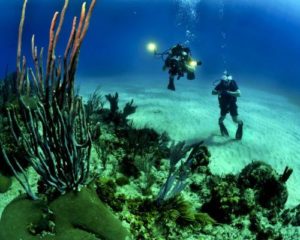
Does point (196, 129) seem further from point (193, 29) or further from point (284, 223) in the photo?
point (193, 29)

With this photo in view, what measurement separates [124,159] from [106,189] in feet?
4.51

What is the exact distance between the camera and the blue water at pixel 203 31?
54.2m

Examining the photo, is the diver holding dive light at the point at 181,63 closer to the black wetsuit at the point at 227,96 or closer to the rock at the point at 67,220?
the black wetsuit at the point at 227,96

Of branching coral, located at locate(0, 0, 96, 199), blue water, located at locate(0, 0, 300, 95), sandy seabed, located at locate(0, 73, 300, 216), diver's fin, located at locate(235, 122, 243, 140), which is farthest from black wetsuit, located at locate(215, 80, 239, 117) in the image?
blue water, located at locate(0, 0, 300, 95)

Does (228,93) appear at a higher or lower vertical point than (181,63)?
lower

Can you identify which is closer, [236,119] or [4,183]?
[4,183]

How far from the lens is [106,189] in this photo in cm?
529

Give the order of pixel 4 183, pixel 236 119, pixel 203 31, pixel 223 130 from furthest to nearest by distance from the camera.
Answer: pixel 203 31
pixel 223 130
pixel 236 119
pixel 4 183

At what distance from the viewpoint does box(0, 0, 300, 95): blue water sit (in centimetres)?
5425

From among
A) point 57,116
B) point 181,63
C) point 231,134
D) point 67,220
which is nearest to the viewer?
point 57,116

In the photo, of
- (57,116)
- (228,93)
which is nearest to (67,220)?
(57,116)

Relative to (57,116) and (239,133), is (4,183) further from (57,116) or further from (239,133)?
(239,133)

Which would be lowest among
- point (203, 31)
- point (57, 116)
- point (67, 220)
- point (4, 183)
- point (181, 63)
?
point (4, 183)

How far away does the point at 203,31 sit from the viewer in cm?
8200
